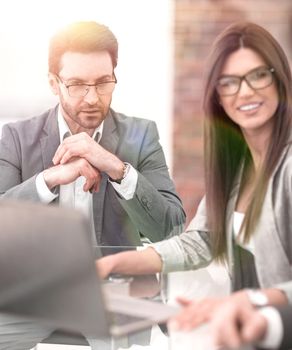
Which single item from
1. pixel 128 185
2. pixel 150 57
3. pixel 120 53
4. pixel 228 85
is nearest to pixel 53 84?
pixel 120 53

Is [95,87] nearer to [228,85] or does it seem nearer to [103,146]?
[103,146]

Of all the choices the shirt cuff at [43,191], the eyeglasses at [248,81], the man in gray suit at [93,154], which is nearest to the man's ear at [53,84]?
the man in gray suit at [93,154]

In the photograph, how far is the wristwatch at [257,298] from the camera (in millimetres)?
1726

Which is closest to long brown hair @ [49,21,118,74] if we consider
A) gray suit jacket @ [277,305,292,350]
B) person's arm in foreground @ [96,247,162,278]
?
person's arm in foreground @ [96,247,162,278]

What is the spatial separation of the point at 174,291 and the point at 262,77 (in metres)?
0.81

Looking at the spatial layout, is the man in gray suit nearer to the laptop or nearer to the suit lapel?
the suit lapel

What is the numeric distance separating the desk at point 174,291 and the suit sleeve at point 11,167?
0.47 metres

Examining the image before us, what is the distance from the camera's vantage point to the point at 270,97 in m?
2.59

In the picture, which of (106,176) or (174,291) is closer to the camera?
(174,291)

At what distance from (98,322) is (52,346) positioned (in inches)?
68.5

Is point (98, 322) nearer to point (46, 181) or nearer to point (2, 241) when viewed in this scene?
point (2, 241)

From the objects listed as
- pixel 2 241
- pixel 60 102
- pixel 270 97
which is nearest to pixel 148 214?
pixel 60 102

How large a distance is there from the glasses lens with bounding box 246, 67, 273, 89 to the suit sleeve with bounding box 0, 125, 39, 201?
109cm

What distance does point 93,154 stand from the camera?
10.1ft
